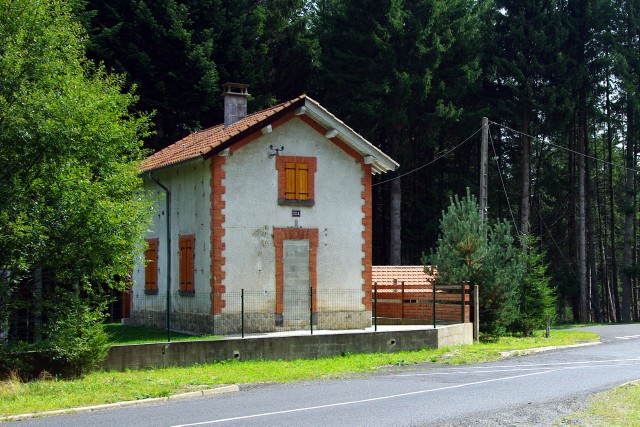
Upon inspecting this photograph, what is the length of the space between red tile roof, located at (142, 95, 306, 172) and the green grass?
5137 millimetres

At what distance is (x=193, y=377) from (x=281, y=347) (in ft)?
13.5

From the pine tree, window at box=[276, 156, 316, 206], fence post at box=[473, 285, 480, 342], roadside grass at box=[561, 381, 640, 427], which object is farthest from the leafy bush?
roadside grass at box=[561, 381, 640, 427]

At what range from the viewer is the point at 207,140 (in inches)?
1080

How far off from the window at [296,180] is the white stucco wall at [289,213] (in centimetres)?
16

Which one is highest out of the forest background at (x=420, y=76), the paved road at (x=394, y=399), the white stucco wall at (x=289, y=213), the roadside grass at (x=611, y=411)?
the forest background at (x=420, y=76)

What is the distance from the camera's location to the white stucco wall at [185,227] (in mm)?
24969

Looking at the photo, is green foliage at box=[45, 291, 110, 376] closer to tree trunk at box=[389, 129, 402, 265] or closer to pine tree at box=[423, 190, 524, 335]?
pine tree at box=[423, 190, 524, 335]

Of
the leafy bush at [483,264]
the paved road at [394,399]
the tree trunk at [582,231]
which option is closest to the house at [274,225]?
the leafy bush at [483,264]

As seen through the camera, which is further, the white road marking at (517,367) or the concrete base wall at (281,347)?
the concrete base wall at (281,347)

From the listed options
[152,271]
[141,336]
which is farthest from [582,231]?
[141,336]

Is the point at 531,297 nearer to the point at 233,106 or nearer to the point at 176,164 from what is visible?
the point at 233,106

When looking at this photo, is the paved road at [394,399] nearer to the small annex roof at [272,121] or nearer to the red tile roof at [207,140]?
the small annex roof at [272,121]

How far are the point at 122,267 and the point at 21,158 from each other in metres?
3.15

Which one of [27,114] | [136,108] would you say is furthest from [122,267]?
[136,108]
